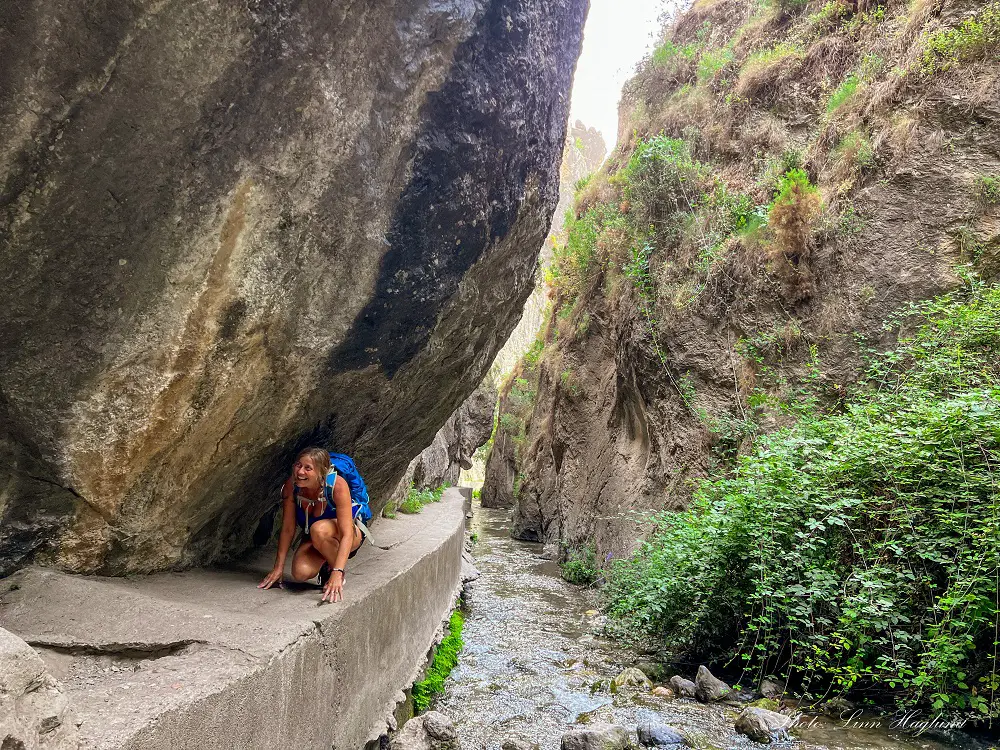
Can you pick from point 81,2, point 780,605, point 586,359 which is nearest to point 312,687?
point 81,2

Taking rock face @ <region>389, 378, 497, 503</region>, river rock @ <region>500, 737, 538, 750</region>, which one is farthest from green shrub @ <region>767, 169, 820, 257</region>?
rock face @ <region>389, 378, 497, 503</region>

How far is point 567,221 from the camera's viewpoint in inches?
586

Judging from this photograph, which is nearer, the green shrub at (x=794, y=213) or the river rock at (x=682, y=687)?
the river rock at (x=682, y=687)

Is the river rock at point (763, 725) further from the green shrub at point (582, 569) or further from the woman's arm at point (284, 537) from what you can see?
the green shrub at point (582, 569)

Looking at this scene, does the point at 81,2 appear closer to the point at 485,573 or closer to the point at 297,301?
the point at 297,301

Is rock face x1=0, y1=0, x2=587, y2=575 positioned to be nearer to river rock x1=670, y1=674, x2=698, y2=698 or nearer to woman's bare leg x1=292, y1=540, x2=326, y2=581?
woman's bare leg x1=292, y1=540, x2=326, y2=581

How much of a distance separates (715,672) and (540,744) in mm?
2189

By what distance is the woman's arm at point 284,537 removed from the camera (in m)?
3.95

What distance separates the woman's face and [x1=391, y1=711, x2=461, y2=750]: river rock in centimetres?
175

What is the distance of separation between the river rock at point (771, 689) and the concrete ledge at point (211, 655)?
2931 millimetres

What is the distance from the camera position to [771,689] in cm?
519

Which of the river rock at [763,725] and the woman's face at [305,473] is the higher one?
the woman's face at [305,473]

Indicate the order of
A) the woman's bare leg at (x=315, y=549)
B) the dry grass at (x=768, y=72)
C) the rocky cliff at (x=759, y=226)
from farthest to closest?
the dry grass at (x=768, y=72) → the rocky cliff at (x=759, y=226) → the woman's bare leg at (x=315, y=549)

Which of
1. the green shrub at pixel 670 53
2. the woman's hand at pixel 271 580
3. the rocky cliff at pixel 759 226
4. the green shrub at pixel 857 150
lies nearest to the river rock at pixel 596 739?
the woman's hand at pixel 271 580
